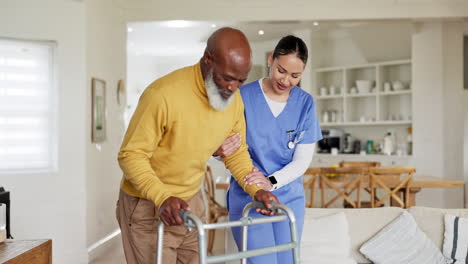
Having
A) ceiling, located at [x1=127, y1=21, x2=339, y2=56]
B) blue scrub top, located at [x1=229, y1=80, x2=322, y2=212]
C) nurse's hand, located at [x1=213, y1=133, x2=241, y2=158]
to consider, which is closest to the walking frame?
nurse's hand, located at [x1=213, y1=133, x2=241, y2=158]

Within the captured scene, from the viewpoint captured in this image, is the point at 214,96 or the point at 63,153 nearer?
the point at 214,96

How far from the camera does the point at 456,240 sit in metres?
2.92

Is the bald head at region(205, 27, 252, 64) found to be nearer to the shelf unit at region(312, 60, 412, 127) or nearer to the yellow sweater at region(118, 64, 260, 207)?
the yellow sweater at region(118, 64, 260, 207)

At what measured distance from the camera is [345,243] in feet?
9.39

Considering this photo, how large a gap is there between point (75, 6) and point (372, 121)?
4.93m

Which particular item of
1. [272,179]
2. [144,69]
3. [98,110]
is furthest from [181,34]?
[272,179]

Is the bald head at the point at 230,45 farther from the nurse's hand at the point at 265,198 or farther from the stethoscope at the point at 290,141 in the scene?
the stethoscope at the point at 290,141

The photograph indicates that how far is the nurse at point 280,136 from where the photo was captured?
6.76ft

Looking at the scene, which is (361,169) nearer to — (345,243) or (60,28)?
(345,243)

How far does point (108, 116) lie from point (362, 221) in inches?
138

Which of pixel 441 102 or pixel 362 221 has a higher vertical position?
pixel 441 102

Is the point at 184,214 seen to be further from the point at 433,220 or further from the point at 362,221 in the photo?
the point at 433,220

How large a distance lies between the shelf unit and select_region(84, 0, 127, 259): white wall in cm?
359

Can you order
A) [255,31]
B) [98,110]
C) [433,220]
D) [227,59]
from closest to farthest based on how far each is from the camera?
[227,59], [433,220], [98,110], [255,31]
